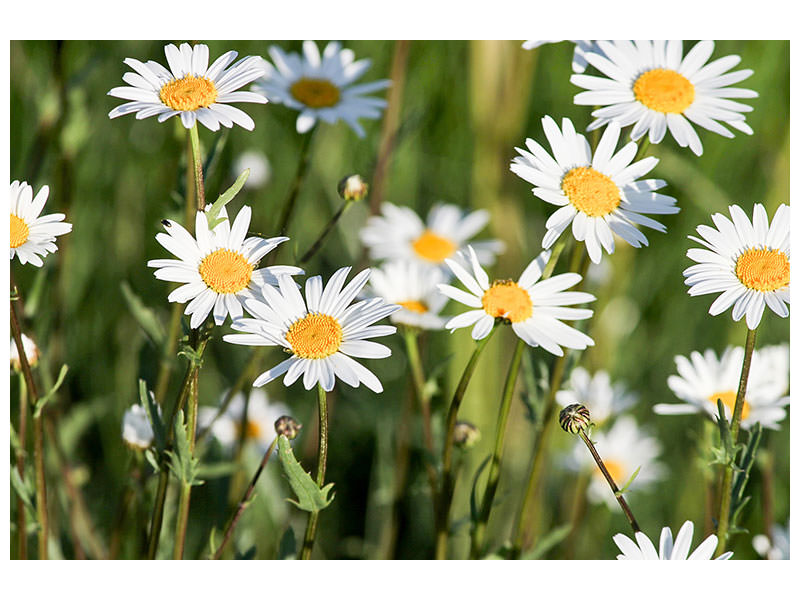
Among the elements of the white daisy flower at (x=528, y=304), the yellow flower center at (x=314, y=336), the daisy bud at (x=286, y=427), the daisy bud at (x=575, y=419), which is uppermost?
the white daisy flower at (x=528, y=304)

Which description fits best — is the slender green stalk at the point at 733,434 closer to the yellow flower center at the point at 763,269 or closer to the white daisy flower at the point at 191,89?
the yellow flower center at the point at 763,269

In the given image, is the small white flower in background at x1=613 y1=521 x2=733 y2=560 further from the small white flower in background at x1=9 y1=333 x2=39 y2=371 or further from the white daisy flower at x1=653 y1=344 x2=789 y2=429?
the small white flower in background at x1=9 y1=333 x2=39 y2=371

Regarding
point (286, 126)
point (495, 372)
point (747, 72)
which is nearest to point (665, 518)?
point (495, 372)

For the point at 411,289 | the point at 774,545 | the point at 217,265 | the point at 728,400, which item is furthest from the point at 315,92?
the point at 774,545

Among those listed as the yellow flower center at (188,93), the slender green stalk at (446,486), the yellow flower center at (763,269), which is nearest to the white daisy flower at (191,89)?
the yellow flower center at (188,93)

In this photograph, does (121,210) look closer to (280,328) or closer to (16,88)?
(16,88)

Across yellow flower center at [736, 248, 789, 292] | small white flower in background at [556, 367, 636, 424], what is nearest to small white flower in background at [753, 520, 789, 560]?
small white flower in background at [556, 367, 636, 424]

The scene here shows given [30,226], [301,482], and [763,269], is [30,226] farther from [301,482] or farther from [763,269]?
[763,269]
